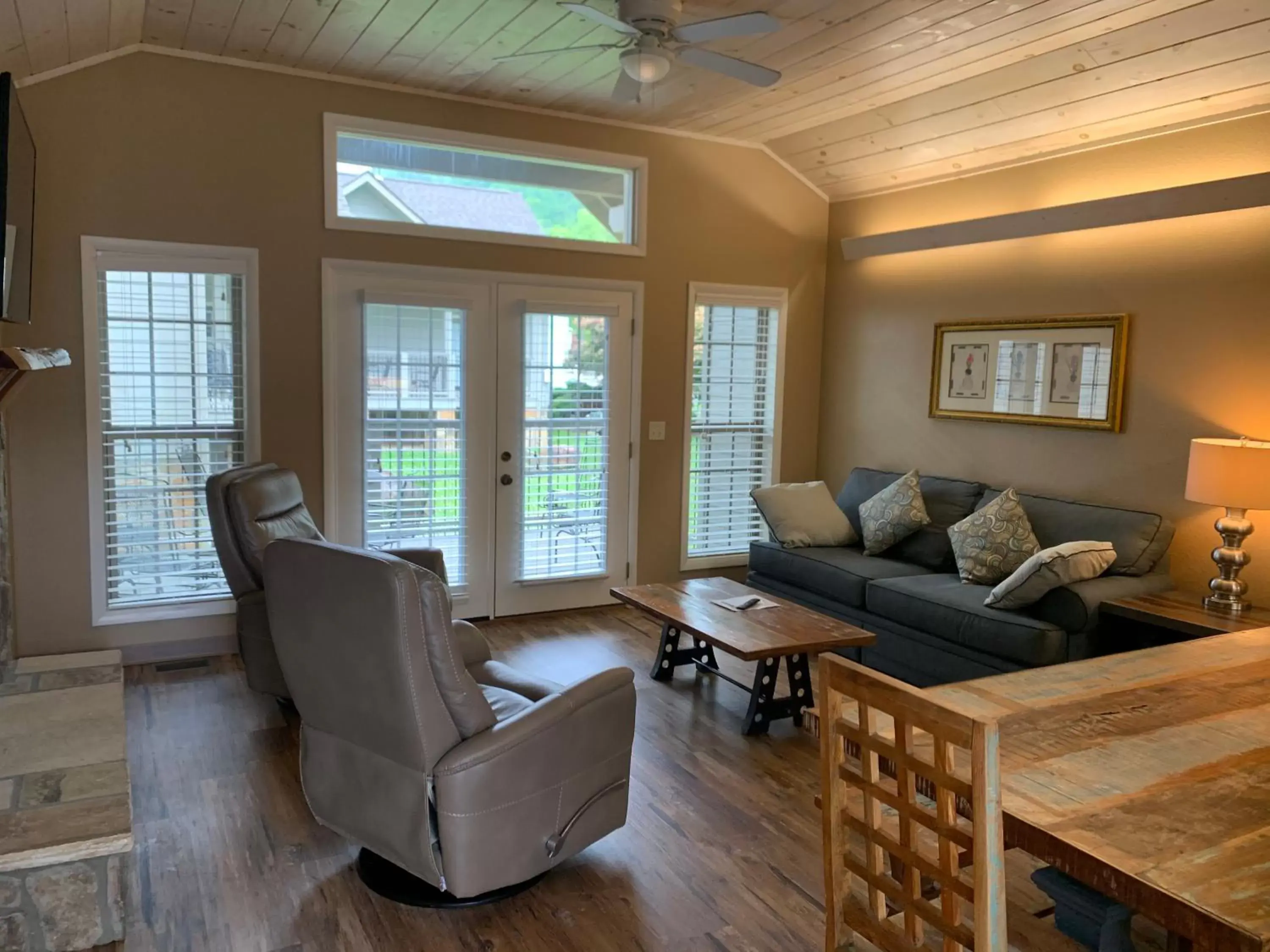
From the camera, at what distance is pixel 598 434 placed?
5.61 metres

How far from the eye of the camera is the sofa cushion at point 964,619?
3842 millimetres


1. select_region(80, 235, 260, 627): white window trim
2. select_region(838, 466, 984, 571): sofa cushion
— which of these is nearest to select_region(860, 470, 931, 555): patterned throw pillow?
select_region(838, 466, 984, 571): sofa cushion

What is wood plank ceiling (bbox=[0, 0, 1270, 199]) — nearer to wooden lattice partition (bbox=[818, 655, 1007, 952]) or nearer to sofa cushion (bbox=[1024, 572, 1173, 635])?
sofa cushion (bbox=[1024, 572, 1173, 635])

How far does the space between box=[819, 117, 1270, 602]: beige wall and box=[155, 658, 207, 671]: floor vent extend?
4050mm

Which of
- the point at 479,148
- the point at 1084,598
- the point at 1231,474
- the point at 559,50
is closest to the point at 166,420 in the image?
the point at 479,148

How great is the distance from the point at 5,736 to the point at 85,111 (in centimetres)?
277

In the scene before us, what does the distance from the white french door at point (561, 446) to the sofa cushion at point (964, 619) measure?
5.73 ft

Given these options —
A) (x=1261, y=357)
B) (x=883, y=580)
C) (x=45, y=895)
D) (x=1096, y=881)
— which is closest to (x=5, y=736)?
(x=45, y=895)

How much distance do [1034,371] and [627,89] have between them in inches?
104

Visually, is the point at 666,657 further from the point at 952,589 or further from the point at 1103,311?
the point at 1103,311

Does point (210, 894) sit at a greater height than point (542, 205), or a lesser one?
lesser

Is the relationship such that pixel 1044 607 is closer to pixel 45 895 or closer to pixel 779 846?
pixel 779 846

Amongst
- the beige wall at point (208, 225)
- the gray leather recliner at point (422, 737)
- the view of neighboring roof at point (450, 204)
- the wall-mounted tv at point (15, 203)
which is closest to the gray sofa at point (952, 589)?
the beige wall at point (208, 225)

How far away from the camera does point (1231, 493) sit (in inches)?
147
